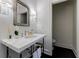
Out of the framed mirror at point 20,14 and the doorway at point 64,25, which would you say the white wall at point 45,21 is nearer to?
the framed mirror at point 20,14

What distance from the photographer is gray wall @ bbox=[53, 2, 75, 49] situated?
3727 millimetres

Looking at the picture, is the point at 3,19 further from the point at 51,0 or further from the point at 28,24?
the point at 51,0

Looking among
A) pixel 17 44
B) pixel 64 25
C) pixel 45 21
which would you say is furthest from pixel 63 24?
pixel 17 44

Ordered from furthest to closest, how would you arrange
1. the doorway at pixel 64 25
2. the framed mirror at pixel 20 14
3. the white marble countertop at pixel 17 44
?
the doorway at pixel 64 25 → the framed mirror at pixel 20 14 → the white marble countertop at pixel 17 44

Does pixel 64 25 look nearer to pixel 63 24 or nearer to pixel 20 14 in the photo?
pixel 63 24

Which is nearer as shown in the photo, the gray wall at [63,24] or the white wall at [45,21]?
the white wall at [45,21]

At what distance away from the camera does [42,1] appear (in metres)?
3.22

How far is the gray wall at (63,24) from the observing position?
373cm

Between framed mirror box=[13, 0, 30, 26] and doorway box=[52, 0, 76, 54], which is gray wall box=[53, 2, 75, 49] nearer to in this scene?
doorway box=[52, 0, 76, 54]

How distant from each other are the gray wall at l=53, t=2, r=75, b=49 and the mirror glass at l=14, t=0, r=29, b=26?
194cm

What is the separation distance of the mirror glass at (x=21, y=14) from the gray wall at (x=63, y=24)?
194 cm

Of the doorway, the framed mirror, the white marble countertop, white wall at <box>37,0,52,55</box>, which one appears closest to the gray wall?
the doorway

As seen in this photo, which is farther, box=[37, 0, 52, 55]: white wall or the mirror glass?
box=[37, 0, 52, 55]: white wall

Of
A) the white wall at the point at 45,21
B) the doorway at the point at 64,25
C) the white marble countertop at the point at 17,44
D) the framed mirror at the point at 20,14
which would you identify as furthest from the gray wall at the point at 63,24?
the white marble countertop at the point at 17,44
